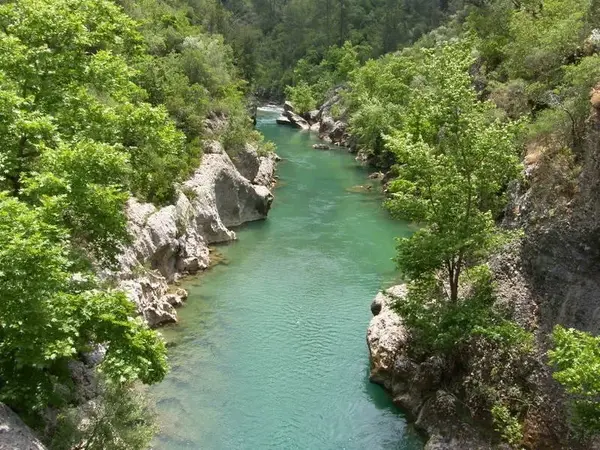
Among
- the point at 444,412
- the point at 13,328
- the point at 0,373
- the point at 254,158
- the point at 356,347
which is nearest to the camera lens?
the point at 13,328

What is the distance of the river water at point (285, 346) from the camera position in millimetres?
17781

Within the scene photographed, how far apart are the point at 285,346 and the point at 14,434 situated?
12.5 meters

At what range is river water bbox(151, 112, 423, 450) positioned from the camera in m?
17.8

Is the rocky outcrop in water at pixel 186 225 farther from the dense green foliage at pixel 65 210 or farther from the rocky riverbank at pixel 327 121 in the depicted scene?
the rocky riverbank at pixel 327 121

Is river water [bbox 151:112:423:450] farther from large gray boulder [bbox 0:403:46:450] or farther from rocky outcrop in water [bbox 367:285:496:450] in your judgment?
large gray boulder [bbox 0:403:46:450]

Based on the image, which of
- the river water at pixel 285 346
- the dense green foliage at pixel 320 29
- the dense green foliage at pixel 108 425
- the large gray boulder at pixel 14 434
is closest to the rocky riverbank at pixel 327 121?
the dense green foliage at pixel 320 29

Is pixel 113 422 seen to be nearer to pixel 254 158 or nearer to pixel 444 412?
pixel 444 412

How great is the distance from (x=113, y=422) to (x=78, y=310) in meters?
2.97

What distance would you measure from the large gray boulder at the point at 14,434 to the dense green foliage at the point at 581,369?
9820 millimetres

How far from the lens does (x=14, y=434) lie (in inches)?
434

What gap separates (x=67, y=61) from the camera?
1934cm

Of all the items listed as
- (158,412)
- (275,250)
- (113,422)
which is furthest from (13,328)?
(275,250)

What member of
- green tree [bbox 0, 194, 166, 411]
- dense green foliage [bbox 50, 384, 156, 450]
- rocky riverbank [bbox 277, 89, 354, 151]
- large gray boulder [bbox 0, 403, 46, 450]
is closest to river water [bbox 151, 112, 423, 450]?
dense green foliage [bbox 50, 384, 156, 450]

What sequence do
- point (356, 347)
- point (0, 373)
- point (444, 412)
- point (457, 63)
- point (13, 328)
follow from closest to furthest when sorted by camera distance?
point (13, 328)
point (0, 373)
point (444, 412)
point (457, 63)
point (356, 347)
